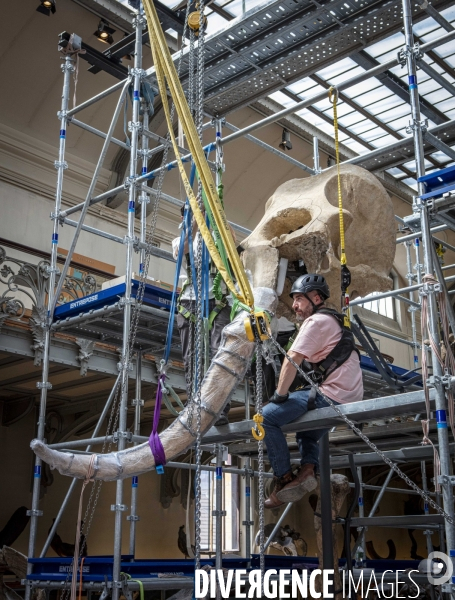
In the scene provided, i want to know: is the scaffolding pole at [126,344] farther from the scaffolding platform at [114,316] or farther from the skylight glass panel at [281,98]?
the skylight glass panel at [281,98]

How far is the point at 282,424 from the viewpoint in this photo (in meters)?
5.21

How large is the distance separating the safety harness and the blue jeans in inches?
5.4

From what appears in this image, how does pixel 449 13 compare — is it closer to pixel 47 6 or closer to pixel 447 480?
pixel 47 6

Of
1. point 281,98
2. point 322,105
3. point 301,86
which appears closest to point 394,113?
point 322,105

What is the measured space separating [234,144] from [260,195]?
157cm

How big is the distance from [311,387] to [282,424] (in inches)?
13.1

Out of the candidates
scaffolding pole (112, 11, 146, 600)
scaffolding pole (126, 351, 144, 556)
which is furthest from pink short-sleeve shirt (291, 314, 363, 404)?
scaffolding pole (126, 351, 144, 556)

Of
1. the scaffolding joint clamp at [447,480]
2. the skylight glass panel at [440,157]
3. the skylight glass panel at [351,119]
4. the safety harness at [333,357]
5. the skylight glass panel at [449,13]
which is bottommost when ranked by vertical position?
the scaffolding joint clamp at [447,480]

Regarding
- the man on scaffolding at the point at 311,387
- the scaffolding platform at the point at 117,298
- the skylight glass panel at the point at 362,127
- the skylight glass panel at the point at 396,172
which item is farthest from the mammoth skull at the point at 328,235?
the skylight glass panel at the point at 396,172

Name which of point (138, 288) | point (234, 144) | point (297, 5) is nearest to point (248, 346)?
point (138, 288)

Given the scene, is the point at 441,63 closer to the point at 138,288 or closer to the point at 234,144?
the point at 234,144

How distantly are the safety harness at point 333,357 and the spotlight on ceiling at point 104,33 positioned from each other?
896cm

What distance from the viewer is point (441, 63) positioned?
14.6m

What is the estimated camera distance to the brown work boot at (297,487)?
516 centimetres
